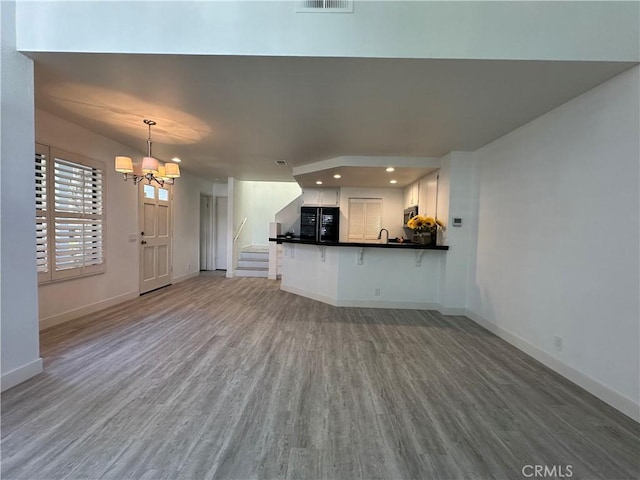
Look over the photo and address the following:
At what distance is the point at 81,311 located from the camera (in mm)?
3686

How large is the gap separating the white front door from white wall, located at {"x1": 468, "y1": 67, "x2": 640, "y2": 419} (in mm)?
5424

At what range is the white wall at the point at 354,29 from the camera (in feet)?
6.14

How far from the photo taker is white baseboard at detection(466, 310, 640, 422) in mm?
1903

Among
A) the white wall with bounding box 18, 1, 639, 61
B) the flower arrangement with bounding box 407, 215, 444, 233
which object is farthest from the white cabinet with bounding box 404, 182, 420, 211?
the white wall with bounding box 18, 1, 639, 61

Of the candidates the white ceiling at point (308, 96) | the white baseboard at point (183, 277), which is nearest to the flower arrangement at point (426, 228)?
the white ceiling at point (308, 96)

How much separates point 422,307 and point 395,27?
3.73 m

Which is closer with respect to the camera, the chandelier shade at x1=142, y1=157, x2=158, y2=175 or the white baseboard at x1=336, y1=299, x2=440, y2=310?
the chandelier shade at x1=142, y1=157, x2=158, y2=175

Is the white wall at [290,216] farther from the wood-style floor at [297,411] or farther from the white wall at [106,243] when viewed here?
the wood-style floor at [297,411]

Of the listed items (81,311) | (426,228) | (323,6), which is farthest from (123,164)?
(426,228)

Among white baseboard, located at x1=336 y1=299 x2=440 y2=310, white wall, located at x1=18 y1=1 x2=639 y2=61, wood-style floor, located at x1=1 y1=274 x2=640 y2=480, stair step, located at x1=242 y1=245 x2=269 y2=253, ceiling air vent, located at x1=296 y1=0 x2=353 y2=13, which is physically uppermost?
ceiling air vent, located at x1=296 y1=0 x2=353 y2=13

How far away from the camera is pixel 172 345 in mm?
2869

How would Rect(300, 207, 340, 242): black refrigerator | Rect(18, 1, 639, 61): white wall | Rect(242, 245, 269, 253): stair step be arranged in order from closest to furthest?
Rect(18, 1, 639, 61): white wall → Rect(300, 207, 340, 242): black refrigerator → Rect(242, 245, 269, 253): stair step

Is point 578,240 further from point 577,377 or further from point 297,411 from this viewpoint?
point 297,411

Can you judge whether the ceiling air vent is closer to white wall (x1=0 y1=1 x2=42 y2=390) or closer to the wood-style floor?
white wall (x1=0 y1=1 x2=42 y2=390)
